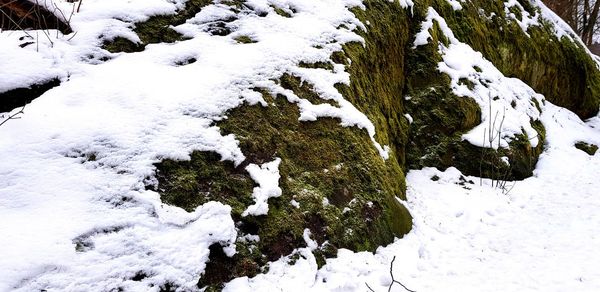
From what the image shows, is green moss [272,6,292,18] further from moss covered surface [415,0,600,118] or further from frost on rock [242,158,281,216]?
moss covered surface [415,0,600,118]

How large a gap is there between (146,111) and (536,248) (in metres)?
3.83

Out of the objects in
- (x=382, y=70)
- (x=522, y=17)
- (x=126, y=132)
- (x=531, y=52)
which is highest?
(x=522, y=17)

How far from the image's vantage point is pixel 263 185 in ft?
9.40

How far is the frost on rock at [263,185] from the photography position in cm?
271

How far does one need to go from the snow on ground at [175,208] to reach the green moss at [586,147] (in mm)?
2494

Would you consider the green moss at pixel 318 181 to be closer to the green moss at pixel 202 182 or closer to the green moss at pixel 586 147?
the green moss at pixel 202 182

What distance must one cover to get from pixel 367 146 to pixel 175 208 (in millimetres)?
2081

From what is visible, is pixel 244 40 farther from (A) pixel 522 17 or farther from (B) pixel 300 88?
(A) pixel 522 17

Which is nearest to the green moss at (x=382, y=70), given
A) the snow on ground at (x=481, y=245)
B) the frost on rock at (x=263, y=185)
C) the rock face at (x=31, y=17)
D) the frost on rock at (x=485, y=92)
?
the frost on rock at (x=485, y=92)

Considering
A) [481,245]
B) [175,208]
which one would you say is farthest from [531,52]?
[175,208]

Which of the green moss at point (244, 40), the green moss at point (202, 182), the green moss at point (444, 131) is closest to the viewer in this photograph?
the green moss at point (202, 182)

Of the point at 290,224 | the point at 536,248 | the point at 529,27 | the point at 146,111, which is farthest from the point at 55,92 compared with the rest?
the point at 529,27

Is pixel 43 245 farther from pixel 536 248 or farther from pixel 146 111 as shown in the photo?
pixel 536 248

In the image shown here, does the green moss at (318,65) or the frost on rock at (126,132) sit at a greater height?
the green moss at (318,65)
